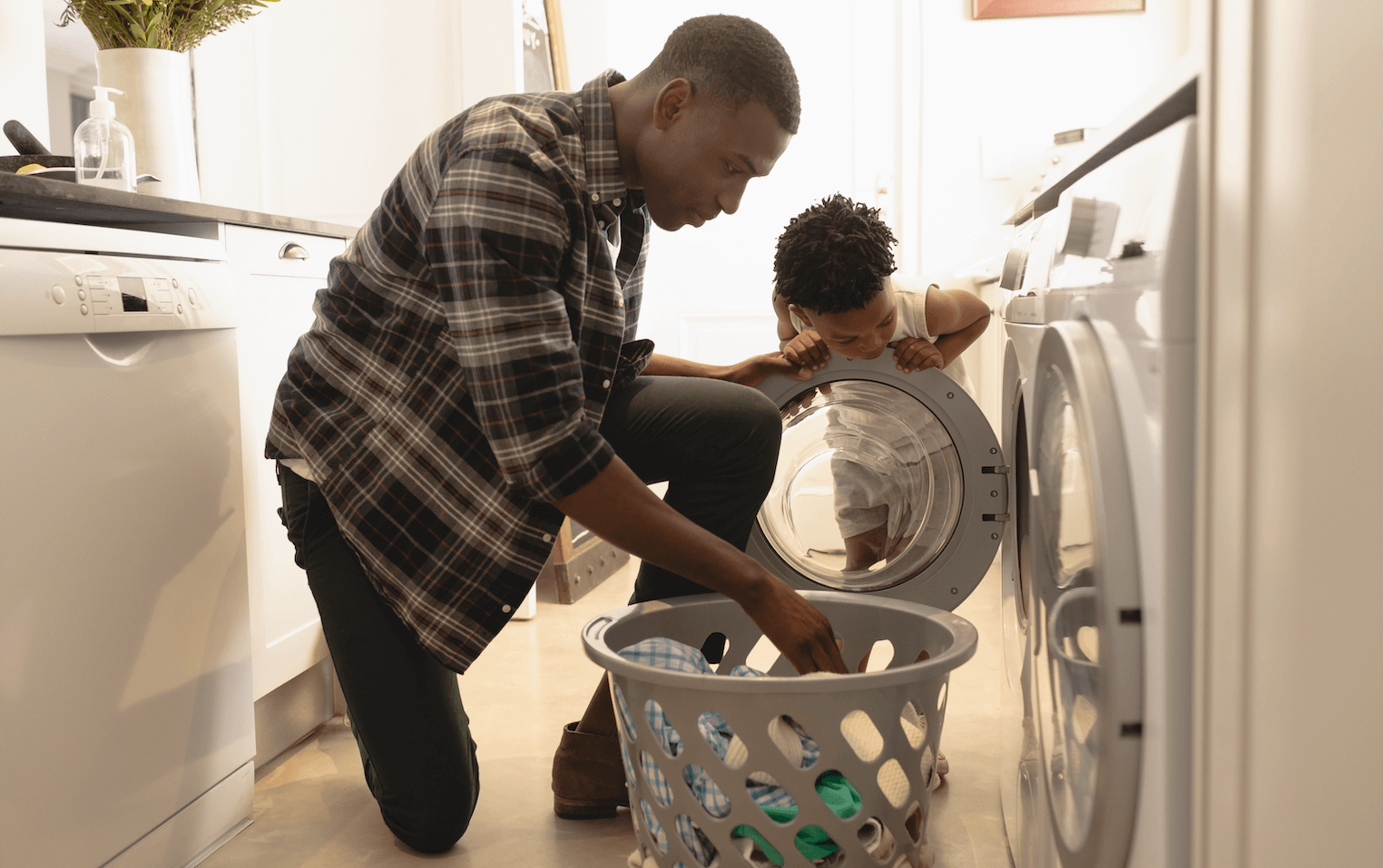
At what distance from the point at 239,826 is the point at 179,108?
1159mm

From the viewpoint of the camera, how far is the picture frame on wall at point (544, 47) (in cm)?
267

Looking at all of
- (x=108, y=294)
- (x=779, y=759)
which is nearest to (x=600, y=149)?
(x=108, y=294)

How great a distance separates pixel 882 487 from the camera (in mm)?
1588

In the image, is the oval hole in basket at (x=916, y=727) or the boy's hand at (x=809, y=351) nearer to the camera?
the oval hole in basket at (x=916, y=727)

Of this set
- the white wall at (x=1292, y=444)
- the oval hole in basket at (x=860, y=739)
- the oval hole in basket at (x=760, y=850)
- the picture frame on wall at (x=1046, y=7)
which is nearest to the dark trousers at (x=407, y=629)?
the oval hole in basket at (x=860, y=739)

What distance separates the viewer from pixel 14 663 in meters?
0.98

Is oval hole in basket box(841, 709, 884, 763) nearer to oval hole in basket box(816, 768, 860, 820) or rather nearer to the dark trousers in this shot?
oval hole in basket box(816, 768, 860, 820)

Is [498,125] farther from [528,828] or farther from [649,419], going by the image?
[528,828]

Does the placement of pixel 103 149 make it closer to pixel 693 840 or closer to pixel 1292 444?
pixel 693 840

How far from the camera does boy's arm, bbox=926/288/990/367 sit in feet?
4.91

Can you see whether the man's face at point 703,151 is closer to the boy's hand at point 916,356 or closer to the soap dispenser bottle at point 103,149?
the boy's hand at point 916,356

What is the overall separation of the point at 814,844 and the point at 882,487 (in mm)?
705

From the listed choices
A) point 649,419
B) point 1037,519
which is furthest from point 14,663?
point 1037,519

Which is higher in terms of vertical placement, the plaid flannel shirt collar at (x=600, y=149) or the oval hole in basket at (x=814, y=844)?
the plaid flannel shirt collar at (x=600, y=149)
